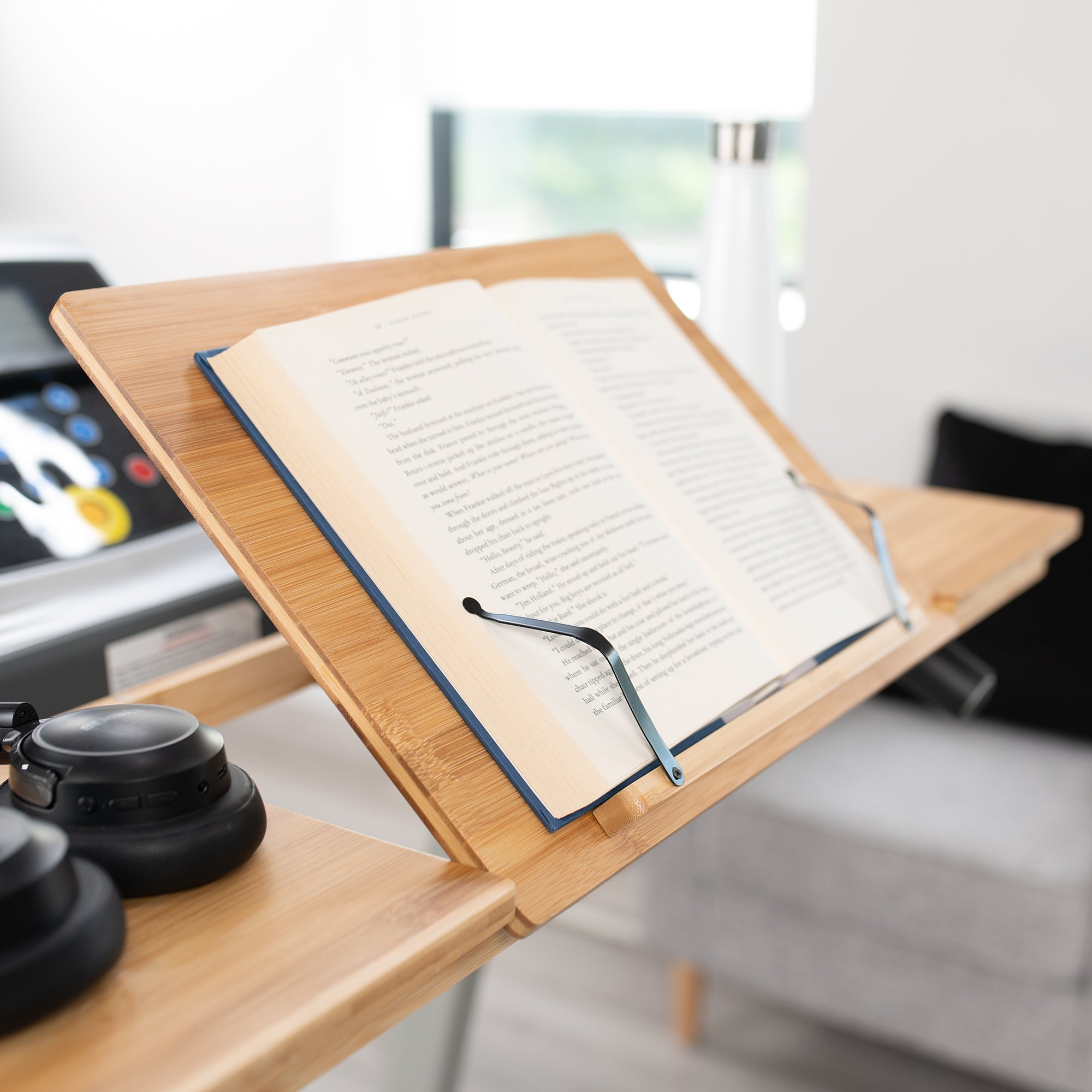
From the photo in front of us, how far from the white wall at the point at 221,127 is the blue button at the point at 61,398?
1466 mm

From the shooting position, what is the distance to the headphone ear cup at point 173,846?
39 cm

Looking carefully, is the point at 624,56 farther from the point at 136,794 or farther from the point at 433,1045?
the point at 136,794

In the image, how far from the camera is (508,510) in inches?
21.5

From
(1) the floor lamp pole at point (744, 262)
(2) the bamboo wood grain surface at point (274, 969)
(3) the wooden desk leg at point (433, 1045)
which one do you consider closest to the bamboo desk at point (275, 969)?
(2) the bamboo wood grain surface at point (274, 969)

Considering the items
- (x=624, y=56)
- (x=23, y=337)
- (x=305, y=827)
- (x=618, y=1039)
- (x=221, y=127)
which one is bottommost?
(x=618, y=1039)

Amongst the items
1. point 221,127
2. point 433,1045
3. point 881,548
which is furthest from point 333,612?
point 221,127

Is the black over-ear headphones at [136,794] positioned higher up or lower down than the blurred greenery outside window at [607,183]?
lower down

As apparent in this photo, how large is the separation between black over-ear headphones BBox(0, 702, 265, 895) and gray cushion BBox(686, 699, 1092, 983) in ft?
3.88

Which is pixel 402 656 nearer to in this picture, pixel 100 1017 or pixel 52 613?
pixel 100 1017

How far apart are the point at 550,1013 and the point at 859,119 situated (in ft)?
4.78

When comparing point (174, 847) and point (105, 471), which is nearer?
point (174, 847)

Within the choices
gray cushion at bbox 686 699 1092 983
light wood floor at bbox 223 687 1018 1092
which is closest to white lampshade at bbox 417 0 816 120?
gray cushion at bbox 686 699 1092 983

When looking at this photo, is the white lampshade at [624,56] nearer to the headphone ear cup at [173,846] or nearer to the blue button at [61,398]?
the blue button at [61,398]

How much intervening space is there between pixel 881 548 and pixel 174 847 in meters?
0.51
